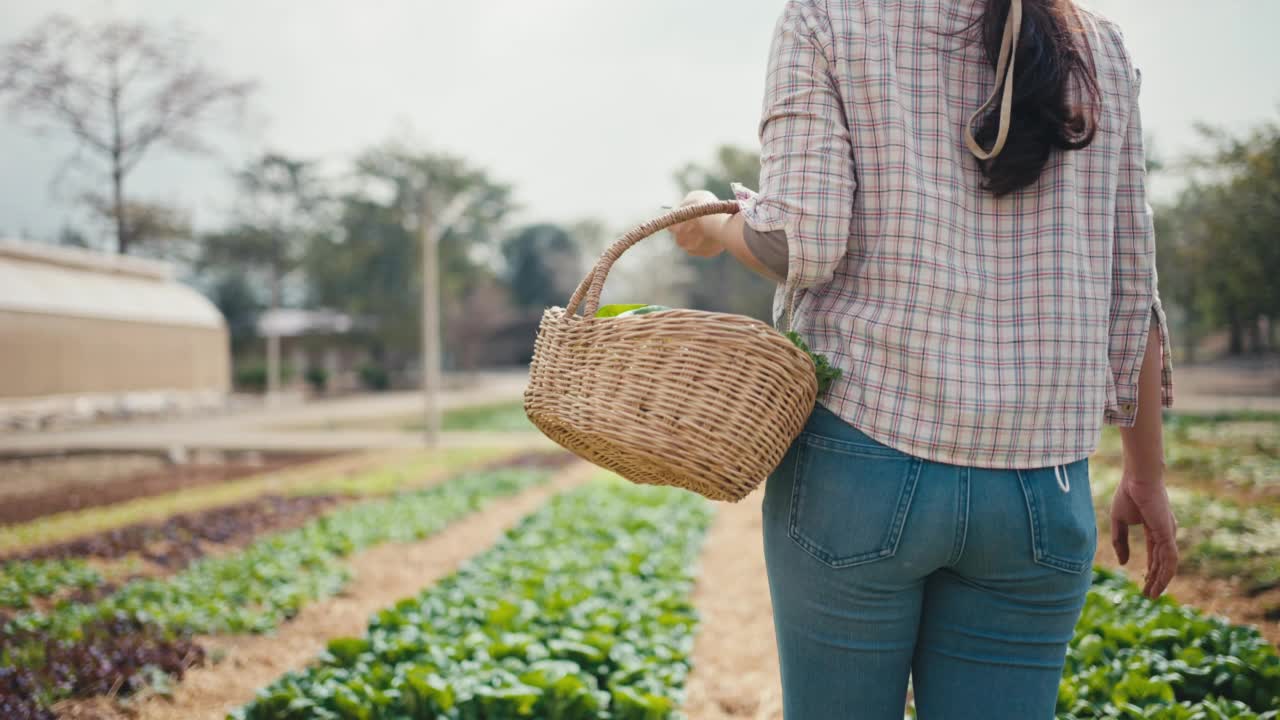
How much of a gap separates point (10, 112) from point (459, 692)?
8.57 metres

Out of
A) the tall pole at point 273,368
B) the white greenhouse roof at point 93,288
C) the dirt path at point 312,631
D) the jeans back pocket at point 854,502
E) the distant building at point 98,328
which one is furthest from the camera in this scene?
the tall pole at point 273,368

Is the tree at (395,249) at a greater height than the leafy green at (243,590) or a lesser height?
greater

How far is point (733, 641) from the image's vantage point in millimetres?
3506

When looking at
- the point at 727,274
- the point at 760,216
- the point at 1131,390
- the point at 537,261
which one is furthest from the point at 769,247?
the point at 537,261

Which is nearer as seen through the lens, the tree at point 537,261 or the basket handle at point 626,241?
the basket handle at point 626,241

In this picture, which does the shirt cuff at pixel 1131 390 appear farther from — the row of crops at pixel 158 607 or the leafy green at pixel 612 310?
the row of crops at pixel 158 607

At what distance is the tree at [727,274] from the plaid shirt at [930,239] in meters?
14.0

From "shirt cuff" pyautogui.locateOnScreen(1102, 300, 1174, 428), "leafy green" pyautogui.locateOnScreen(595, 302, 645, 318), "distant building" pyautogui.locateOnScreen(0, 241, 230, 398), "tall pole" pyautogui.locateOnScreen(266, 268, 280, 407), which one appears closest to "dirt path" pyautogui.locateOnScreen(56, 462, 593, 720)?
"leafy green" pyautogui.locateOnScreen(595, 302, 645, 318)

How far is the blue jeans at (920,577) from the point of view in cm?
96

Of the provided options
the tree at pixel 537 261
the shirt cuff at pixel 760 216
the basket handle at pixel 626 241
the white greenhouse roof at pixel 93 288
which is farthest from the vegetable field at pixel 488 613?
the tree at pixel 537 261

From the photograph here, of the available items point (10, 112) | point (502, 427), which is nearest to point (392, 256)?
point (502, 427)

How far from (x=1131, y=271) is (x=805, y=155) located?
0.55 m

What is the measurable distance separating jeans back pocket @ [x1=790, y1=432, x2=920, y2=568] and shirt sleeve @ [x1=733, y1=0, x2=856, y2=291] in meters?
0.24

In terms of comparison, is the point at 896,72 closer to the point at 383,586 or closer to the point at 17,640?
the point at 17,640
